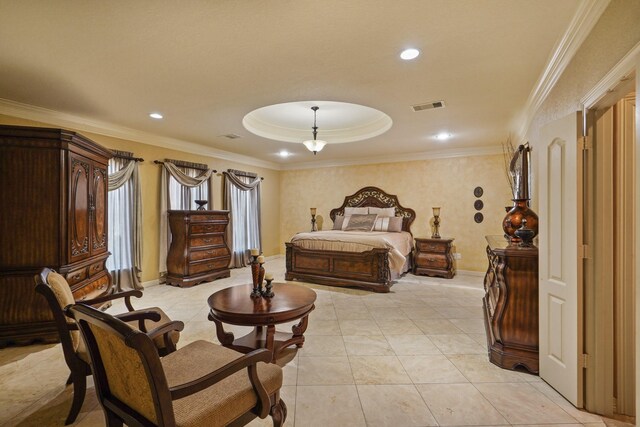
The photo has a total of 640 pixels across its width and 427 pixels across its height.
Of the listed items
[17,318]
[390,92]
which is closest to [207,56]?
[390,92]

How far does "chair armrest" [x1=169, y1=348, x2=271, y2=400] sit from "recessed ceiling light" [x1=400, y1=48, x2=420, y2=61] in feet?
7.76

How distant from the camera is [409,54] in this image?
2.36m

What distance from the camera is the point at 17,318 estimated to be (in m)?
2.75

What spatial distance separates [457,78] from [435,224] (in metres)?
3.74

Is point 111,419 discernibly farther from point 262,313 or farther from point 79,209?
point 79,209

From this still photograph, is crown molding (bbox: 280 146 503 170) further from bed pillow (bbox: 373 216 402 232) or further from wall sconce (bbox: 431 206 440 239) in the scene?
bed pillow (bbox: 373 216 402 232)

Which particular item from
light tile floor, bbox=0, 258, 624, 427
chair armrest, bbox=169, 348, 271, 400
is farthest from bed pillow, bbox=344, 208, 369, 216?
chair armrest, bbox=169, 348, 271, 400

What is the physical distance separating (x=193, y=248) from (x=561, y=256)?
16.1ft

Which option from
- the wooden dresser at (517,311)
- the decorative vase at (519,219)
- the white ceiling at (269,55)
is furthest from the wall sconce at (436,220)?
the wooden dresser at (517,311)

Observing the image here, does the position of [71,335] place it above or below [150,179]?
below

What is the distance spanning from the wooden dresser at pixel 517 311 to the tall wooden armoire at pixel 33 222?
3933mm

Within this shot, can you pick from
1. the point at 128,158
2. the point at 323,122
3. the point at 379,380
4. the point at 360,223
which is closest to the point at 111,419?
the point at 379,380

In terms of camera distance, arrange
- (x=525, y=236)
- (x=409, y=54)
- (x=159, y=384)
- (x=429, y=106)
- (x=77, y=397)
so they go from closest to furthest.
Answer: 1. (x=159, y=384)
2. (x=77, y=397)
3. (x=409, y=54)
4. (x=525, y=236)
5. (x=429, y=106)

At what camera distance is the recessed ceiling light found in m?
2.30
